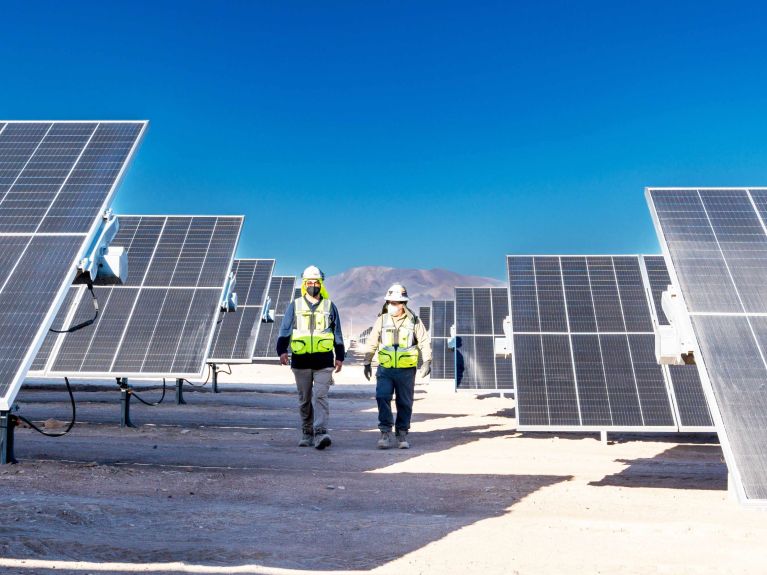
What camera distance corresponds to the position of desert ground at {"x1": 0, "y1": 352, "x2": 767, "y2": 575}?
436cm

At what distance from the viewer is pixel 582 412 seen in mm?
9688

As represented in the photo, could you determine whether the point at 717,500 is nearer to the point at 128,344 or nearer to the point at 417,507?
the point at 417,507

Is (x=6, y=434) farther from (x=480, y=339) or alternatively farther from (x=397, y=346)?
(x=480, y=339)

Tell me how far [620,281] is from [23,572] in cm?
969

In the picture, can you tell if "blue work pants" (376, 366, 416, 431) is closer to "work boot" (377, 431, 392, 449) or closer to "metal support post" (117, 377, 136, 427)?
"work boot" (377, 431, 392, 449)

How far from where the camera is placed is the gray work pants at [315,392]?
9.49 m

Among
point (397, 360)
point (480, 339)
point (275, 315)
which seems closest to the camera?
point (397, 360)

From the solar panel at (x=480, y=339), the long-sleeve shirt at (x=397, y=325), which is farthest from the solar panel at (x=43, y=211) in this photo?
the solar panel at (x=480, y=339)

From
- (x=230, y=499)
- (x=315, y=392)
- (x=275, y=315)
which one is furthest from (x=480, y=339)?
(x=230, y=499)

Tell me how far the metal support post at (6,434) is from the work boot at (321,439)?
3688mm

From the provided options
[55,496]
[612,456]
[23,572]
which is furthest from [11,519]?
[612,456]

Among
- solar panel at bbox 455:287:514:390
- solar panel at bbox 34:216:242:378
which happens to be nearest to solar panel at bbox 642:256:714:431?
solar panel at bbox 34:216:242:378

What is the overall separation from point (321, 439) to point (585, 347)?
391 cm

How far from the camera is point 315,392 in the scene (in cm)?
953
